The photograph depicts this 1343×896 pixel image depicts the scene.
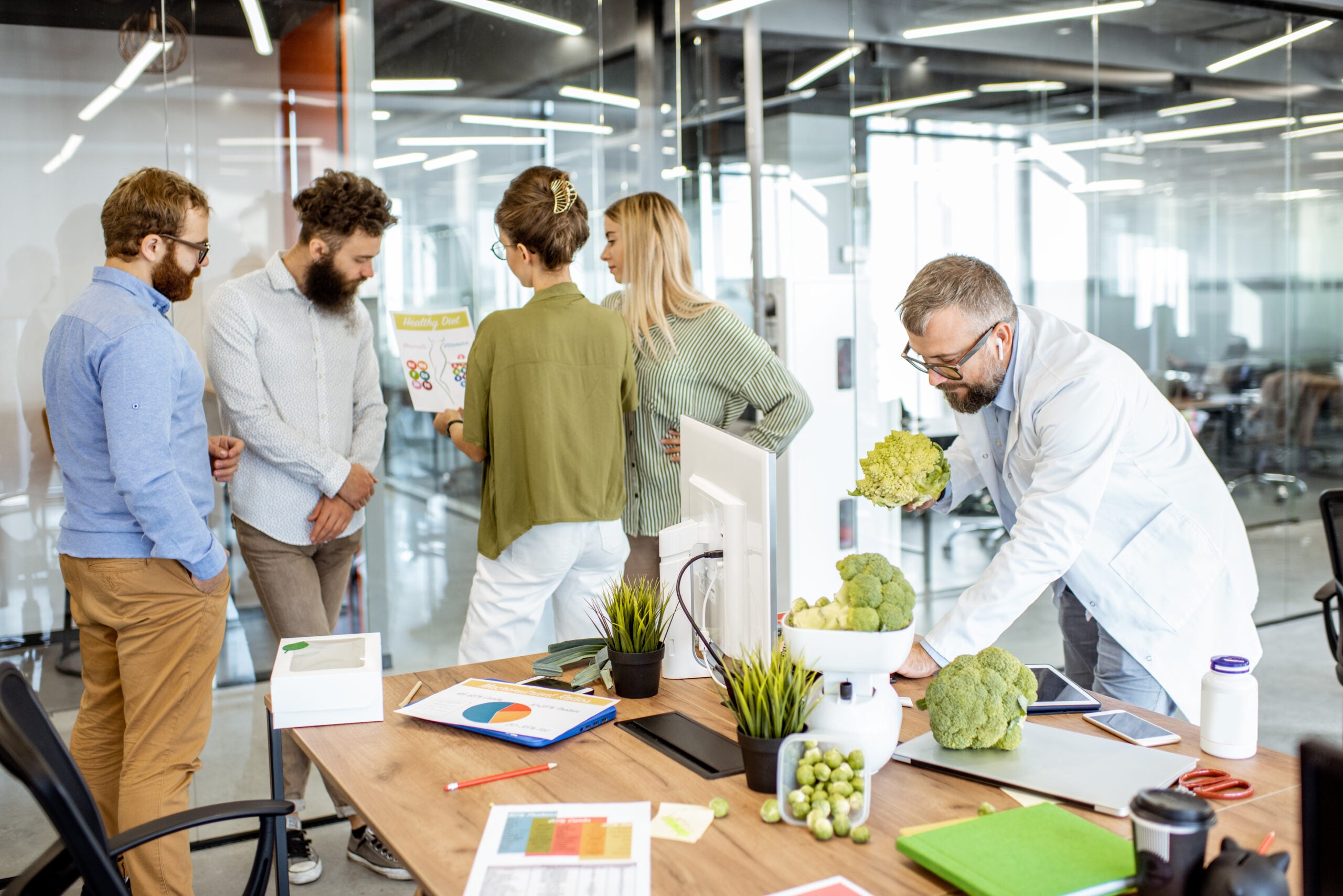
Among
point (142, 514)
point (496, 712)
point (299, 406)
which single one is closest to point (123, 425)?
point (142, 514)

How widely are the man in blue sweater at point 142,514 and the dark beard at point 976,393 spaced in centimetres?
168

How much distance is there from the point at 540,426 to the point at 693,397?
21.0 inches

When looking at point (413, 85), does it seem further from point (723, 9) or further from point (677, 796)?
point (677, 796)

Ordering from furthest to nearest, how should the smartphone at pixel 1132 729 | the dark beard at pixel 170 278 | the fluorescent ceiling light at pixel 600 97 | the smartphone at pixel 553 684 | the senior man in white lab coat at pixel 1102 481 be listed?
the fluorescent ceiling light at pixel 600 97 → the dark beard at pixel 170 278 → the smartphone at pixel 553 684 → the senior man in white lab coat at pixel 1102 481 → the smartphone at pixel 1132 729

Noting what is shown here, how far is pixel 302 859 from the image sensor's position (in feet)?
9.89

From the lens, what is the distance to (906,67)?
5352 mm

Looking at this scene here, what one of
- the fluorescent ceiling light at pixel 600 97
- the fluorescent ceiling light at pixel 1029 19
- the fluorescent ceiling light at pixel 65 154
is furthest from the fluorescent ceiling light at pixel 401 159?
the fluorescent ceiling light at pixel 1029 19

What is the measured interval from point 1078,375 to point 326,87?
3009 mm

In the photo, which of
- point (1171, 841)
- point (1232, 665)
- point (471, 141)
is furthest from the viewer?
point (471, 141)

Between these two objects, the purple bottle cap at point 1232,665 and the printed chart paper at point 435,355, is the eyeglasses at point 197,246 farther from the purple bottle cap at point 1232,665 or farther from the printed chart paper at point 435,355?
the purple bottle cap at point 1232,665

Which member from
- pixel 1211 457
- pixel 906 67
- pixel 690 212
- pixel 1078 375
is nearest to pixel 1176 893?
pixel 1078 375

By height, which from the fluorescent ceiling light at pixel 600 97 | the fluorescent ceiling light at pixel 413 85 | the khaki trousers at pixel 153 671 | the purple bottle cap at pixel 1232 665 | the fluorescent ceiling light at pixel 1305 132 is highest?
the fluorescent ceiling light at pixel 1305 132

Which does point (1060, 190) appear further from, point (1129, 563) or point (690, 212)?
point (1129, 563)

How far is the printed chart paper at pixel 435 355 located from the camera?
3.78 metres
